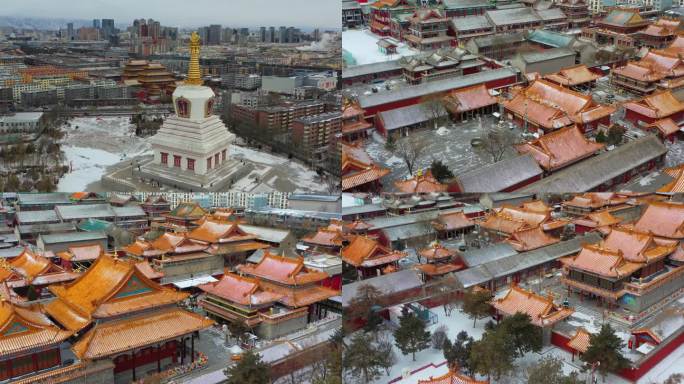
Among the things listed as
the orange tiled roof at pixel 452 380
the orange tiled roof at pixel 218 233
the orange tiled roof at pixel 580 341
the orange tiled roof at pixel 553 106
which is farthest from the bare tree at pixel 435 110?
the orange tiled roof at pixel 218 233

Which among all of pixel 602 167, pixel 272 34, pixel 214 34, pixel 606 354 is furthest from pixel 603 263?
pixel 214 34

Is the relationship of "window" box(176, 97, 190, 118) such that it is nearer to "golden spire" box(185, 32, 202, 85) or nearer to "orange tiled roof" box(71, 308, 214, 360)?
"golden spire" box(185, 32, 202, 85)

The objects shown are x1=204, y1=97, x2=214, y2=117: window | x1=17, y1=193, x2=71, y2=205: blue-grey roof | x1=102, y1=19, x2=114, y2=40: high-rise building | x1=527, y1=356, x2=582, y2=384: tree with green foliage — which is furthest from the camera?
x1=17, y1=193, x2=71, y2=205: blue-grey roof

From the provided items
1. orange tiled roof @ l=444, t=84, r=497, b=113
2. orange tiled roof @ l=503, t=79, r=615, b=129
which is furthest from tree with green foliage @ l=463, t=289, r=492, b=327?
orange tiled roof @ l=444, t=84, r=497, b=113

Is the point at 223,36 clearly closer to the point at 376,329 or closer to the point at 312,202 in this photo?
the point at 312,202

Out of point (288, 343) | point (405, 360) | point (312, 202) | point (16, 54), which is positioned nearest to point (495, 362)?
point (405, 360)

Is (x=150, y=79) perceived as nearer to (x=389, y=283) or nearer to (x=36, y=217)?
(x=36, y=217)

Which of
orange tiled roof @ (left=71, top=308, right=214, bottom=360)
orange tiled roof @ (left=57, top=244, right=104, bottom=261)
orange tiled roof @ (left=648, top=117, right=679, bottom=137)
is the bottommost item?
orange tiled roof @ (left=57, top=244, right=104, bottom=261)
